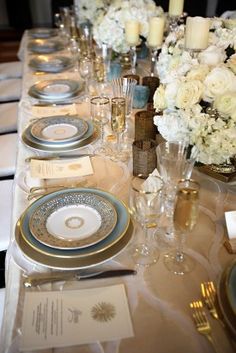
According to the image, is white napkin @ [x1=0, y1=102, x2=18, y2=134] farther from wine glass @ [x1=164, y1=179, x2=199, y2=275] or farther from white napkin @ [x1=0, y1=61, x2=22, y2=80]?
wine glass @ [x1=164, y1=179, x2=199, y2=275]

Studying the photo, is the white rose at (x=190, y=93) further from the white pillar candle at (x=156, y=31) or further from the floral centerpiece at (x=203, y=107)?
the white pillar candle at (x=156, y=31)

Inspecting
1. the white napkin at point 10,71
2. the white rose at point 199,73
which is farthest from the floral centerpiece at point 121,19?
the white napkin at point 10,71

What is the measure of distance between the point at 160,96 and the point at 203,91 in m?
0.13

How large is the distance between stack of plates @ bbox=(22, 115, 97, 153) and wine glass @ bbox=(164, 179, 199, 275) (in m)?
0.56

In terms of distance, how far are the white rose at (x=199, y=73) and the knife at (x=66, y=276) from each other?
555 millimetres

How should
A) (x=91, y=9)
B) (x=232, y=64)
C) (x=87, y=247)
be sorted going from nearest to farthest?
(x=87, y=247) < (x=232, y=64) < (x=91, y=9)

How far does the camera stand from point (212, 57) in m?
1.02

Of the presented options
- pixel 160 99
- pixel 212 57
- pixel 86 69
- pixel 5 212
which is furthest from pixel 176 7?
pixel 5 212

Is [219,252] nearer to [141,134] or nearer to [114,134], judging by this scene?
[141,134]

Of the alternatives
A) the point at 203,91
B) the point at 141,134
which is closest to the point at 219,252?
the point at 203,91

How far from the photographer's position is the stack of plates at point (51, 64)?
2135mm

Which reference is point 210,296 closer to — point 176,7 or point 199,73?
point 199,73

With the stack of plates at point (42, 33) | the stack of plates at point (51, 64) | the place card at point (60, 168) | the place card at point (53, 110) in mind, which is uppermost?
the stack of plates at point (42, 33)

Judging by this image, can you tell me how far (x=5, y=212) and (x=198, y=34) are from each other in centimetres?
97
